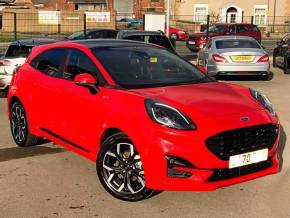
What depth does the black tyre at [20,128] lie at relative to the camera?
22.4ft

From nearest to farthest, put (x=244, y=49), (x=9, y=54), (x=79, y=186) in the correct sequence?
(x=79, y=186)
(x=9, y=54)
(x=244, y=49)

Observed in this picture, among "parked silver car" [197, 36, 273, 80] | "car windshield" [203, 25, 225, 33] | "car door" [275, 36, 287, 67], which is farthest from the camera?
"car windshield" [203, 25, 225, 33]

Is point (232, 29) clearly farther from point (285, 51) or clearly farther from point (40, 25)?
point (285, 51)

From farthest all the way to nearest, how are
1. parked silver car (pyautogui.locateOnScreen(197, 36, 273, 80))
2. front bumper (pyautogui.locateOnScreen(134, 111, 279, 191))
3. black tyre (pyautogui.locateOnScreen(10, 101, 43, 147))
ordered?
parked silver car (pyautogui.locateOnScreen(197, 36, 273, 80)) → black tyre (pyautogui.locateOnScreen(10, 101, 43, 147)) → front bumper (pyautogui.locateOnScreen(134, 111, 279, 191))

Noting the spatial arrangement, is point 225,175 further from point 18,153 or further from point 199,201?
point 18,153

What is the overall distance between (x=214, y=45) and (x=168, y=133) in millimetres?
11022

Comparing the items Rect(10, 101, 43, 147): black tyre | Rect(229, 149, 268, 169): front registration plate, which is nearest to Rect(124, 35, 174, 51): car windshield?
Rect(10, 101, 43, 147): black tyre

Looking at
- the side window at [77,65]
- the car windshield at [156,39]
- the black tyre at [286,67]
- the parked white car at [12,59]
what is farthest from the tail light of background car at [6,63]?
the black tyre at [286,67]

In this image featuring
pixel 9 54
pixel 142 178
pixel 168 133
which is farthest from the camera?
pixel 9 54

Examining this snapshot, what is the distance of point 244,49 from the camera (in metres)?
14.2

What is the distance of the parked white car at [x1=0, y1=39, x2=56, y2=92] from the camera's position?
435 inches

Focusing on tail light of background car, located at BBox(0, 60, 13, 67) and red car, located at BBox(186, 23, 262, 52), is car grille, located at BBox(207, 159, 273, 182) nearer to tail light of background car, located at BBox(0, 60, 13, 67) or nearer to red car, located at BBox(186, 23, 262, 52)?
tail light of background car, located at BBox(0, 60, 13, 67)

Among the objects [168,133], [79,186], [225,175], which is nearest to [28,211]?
[79,186]

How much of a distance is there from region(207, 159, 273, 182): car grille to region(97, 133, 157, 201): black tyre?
0.67 m
